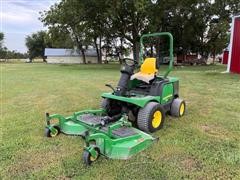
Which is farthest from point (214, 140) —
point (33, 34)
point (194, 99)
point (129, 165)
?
point (33, 34)

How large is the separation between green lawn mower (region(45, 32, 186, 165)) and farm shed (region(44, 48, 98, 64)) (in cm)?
4442

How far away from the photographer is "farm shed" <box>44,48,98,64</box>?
49781mm

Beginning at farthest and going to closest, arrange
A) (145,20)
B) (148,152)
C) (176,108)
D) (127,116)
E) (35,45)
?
(35,45)
(145,20)
(176,108)
(127,116)
(148,152)

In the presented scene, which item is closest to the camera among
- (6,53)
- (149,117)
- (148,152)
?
(148,152)

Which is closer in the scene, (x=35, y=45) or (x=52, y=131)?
(x=52, y=131)

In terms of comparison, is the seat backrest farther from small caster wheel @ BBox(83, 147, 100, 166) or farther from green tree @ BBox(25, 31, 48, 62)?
green tree @ BBox(25, 31, 48, 62)

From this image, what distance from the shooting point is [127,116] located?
4.16 metres

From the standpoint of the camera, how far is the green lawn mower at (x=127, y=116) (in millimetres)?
3213

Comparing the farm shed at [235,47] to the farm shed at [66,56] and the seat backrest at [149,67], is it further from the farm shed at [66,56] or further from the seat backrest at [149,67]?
the farm shed at [66,56]

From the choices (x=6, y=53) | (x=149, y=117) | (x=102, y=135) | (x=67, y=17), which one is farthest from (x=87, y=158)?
(x=6, y=53)

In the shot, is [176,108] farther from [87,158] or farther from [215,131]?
[87,158]

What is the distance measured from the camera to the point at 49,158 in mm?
3287

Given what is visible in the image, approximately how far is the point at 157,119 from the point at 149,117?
309 millimetres

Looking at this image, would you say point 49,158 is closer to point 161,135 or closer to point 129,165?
point 129,165
